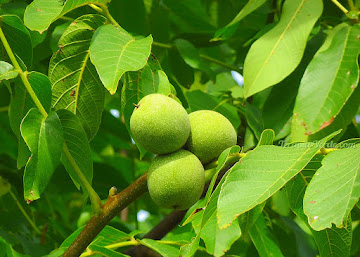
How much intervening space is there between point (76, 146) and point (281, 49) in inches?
26.3

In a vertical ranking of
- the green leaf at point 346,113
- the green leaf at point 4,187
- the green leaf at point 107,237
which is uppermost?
the green leaf at point 346,113

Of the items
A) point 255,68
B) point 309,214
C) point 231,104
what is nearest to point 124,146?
point 231,104

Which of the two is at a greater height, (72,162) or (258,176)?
(258,176)

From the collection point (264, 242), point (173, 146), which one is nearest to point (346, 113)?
point (264, 242)

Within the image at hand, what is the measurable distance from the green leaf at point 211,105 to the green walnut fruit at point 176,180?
2.02ft

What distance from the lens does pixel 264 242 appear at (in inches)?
67.5

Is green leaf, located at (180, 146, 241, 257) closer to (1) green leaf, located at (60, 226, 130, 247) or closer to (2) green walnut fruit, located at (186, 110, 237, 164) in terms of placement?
(2) green walnut fruit, located at (186, 110, 237, 164)

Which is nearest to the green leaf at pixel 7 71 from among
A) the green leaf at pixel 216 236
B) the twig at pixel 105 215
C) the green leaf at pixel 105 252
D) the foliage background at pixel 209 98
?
the foliage background at pixel 209 98

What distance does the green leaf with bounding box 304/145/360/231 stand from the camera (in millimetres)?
1085

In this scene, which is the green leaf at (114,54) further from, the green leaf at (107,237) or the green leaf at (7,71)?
the green leaf at (107,237)

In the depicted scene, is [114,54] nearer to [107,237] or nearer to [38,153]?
[38,153]

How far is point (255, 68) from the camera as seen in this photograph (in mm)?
1604

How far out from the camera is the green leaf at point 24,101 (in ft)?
4.86

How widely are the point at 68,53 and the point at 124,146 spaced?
88cm
